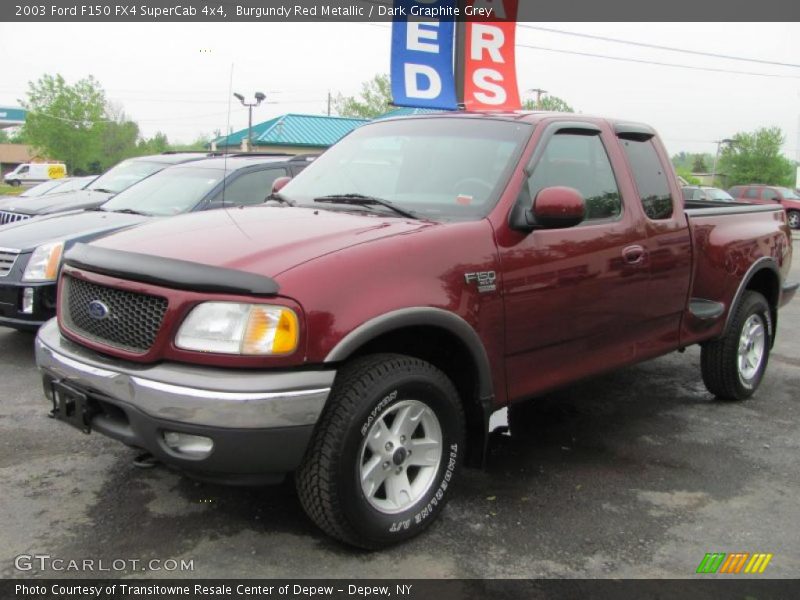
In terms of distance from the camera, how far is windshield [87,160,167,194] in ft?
30.7

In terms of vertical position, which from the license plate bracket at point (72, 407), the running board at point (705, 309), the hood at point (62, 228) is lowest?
the license plate bracket at point (72, 407)

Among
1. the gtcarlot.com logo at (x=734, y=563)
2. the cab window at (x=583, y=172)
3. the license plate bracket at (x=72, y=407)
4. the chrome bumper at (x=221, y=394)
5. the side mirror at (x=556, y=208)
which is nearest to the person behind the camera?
the chrome bumper at (x=221, y=394)

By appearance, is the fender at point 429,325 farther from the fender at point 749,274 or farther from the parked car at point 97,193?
the parked car at point 97,193

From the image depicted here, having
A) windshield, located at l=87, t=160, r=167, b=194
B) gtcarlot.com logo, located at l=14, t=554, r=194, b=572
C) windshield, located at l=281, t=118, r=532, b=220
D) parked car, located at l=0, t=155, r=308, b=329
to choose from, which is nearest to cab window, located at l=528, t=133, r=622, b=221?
windshield, located at l=281, t=118, r=532, b=220

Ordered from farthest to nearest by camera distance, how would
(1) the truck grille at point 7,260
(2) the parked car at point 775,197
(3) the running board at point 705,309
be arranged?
(2) the parked car at point 775,197 → (1) the truck grille at point 7,260 → (3) the running board at point 705,309

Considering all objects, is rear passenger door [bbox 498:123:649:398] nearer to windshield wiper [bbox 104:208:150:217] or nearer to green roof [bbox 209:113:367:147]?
windshield wiper [bbox 104:208:150:217]

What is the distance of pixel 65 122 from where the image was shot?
56.5 metres

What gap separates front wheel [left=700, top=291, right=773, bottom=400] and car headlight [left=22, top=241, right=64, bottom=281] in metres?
4.70

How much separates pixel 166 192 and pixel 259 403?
197 inches

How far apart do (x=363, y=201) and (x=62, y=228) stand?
3452 mm

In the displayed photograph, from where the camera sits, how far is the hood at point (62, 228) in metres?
5.73

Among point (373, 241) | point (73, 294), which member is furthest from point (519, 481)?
point (73, 294)

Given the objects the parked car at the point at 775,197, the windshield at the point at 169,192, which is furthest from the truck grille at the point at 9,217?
the parked car at the point at 775,197

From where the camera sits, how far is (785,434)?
15.6ft
